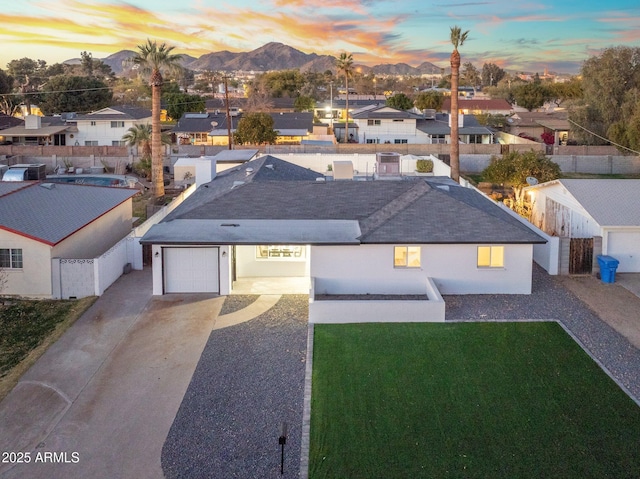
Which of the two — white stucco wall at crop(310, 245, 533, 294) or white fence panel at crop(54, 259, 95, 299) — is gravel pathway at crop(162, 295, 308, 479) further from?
white fence panel at crop(54, 259, 95, 299)

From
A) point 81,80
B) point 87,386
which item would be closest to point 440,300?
point 87,386

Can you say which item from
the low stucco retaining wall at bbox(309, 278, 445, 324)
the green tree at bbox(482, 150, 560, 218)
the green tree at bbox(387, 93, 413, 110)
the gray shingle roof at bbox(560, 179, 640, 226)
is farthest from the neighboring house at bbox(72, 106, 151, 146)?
the low stucco retaining wall at bbox(309, 278, 445, 324)

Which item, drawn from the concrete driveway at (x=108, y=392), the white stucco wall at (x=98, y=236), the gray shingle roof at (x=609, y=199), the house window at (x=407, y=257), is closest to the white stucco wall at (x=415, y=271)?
the house window at (x=407, y=257)

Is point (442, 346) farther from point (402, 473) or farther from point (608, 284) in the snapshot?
point (608, 284)

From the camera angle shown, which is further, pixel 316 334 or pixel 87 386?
pixel 316 334

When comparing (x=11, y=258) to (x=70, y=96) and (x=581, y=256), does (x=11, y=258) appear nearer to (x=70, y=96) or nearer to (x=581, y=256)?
(x=581, y=256)
